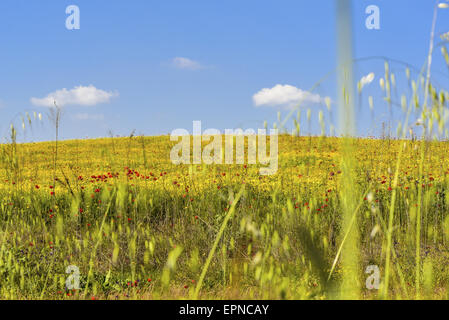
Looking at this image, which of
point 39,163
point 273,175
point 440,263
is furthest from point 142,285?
point 39,163

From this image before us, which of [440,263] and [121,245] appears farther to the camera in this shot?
[121,245]

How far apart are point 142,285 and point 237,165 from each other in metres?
5.52

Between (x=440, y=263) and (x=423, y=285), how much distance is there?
60 centimetres

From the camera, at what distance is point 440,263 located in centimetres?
365

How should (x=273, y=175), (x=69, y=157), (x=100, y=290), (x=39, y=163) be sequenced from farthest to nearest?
(x=69, y=157) → (x=39, y=163) → (x=273, y=175) → (x=100, y=290)

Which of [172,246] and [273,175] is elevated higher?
[273,175]

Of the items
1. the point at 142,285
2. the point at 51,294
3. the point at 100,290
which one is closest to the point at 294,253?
the point at 142,285

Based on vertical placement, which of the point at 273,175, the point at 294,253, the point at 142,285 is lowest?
the point at 142,285

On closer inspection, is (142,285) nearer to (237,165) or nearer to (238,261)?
(238,261)

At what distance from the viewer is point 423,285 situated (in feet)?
10.5

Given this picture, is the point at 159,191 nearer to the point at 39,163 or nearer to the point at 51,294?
the point at 51,294

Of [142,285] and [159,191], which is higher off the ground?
[159,191]
